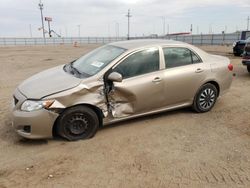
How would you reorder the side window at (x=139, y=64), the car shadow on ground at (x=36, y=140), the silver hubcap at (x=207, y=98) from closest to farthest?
the car shadow on ground at (x=36, y=140), the side window at (x=139, y=64), the silver hubcap at (x=207, y=98)

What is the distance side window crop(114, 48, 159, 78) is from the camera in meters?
4.62

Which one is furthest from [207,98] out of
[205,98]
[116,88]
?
[116,88]

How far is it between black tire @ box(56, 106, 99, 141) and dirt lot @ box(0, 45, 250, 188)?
0.44ft

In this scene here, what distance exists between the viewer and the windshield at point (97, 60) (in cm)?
464

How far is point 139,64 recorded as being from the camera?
4.79 m

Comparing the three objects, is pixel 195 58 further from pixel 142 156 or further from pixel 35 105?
pixel 35 105

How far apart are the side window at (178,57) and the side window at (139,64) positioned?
243 mm

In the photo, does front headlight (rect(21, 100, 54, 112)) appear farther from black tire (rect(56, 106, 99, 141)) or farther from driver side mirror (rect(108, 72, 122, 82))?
driver side mirror (rect(108, 72, 122, 82))

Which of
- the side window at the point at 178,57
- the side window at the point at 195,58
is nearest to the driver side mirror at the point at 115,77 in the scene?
the side window at the point at 178,57

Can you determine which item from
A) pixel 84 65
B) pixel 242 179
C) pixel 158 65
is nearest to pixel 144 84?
pixel 158 65

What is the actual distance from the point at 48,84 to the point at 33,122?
27.1 inches

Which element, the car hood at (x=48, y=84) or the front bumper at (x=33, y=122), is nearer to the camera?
the front bumper at (x=33, y=122)

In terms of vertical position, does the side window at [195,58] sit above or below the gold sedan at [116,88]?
above

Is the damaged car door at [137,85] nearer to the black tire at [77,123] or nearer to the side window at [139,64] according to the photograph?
the side window at [139,64]
